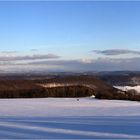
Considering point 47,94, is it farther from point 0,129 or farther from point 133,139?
point 133,139

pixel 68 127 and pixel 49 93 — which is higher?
pixel 49 93

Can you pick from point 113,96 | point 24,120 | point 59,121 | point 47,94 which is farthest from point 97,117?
point 47,94

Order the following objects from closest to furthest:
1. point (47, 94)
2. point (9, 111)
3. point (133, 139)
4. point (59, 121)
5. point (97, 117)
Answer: point (133, 139) < point (59, 121) < point (97, 117) < point (9, 111) < point (47, 94)

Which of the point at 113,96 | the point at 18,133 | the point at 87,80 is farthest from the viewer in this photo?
the point at 87,80

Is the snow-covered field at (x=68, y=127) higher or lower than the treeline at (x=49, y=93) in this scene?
lower

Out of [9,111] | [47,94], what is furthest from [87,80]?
[9,111]

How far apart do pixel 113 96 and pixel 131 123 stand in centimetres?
846

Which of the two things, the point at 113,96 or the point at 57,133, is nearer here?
the point at 57,133

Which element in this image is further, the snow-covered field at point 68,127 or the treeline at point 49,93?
the treeline at point 49,93

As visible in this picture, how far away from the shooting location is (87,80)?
72.6 ft

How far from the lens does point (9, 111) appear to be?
32.9 feet

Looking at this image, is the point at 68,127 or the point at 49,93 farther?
the point at 49,93

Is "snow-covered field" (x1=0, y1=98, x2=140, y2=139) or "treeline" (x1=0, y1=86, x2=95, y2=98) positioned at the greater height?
"treeline" (x1=0, y1=86, x2=95, y2=98)

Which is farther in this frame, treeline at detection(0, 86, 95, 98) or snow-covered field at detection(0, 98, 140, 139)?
treeline at detection(0, 86, 95, 98)
